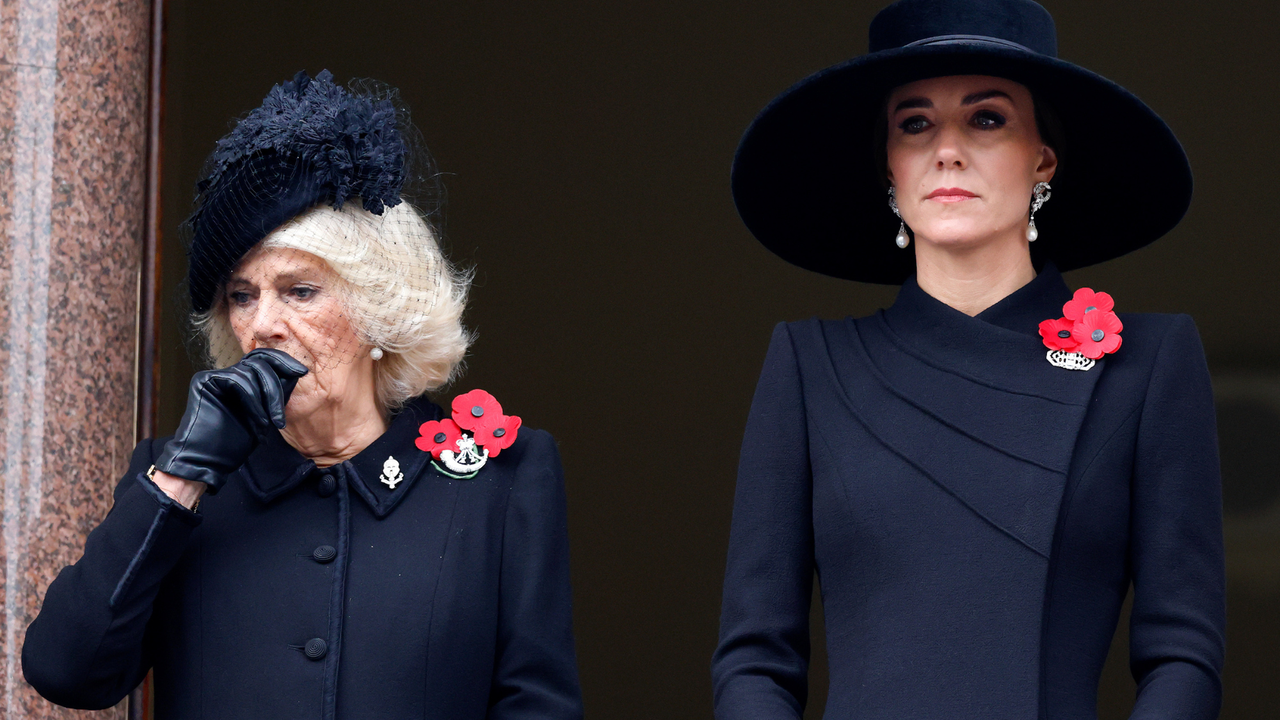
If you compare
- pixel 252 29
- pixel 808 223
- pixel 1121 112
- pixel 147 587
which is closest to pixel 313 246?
pixel 147 587

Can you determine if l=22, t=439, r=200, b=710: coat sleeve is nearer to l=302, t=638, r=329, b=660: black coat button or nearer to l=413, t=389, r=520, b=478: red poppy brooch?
l=302, t=638, r=329, b=660: black coat button

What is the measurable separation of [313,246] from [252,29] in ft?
13.4

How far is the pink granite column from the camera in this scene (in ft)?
10.1

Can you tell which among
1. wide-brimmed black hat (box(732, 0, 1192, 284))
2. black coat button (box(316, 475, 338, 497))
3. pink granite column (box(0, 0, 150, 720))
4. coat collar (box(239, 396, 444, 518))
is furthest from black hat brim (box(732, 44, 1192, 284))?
pink granite column (box(0, 0, 150, 720))

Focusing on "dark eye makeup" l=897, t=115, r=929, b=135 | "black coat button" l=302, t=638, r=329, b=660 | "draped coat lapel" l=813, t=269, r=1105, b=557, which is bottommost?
"black coat button" l=302, t=638, r=329, b=660

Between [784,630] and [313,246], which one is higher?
[313,246]

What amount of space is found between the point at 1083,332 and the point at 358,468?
1174 millimetres

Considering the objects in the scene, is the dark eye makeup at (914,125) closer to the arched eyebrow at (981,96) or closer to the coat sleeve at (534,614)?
the arched eyebrow at (981,96)

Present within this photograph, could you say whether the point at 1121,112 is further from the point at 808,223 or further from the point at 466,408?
the point at 466,408

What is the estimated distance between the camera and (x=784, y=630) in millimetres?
2496

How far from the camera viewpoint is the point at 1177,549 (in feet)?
7.68

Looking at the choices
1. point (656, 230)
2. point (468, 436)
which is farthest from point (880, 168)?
point (656, 230)

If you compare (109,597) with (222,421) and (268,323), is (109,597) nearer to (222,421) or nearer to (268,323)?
(222,421)

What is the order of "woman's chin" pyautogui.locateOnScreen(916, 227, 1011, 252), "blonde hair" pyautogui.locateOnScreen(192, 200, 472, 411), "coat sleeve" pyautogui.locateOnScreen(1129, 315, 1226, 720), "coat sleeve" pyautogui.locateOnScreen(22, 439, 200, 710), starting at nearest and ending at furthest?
"coat sleeve" pyautogui.locateOnScreen(1129, 315, 1226, 720) → "coat sleeve" pyautogui.locateOnScreen(22, 439, 200, 710) → "woman's chin" pyautogui.locateOnScreen(916, 227, 1011, 252) → "blonde hair" pyautogui.locateOnScreen(192, 200, 472, 411)
